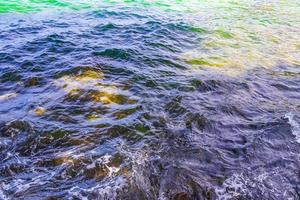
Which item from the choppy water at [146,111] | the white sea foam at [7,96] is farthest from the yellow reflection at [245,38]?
the white sea foam at [7,96]

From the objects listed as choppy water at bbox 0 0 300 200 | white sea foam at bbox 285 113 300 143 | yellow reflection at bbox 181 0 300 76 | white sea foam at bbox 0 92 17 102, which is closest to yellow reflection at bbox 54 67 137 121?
choppy water at bbox 0 0 300 200

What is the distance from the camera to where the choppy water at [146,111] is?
16.1 feet

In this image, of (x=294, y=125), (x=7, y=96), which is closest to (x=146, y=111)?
(x=294, y=125)

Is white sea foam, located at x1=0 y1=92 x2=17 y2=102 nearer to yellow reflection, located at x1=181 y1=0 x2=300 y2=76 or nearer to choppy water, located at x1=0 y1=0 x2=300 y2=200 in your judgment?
choppy water, located at x1=0 y1=0 x2=300 y2=200

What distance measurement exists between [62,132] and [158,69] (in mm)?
3724

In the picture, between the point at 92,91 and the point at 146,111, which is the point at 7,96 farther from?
the point at 146,111

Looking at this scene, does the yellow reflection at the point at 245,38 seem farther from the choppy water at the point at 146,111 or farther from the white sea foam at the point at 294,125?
the white sea foam at the point at 294,125

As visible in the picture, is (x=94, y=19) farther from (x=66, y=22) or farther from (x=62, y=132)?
(x=62, y=132)

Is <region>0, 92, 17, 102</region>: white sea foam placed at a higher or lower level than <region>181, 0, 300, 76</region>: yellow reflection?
higher

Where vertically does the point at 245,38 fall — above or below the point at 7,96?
below

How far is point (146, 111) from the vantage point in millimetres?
6703

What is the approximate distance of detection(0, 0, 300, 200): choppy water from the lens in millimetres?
4910

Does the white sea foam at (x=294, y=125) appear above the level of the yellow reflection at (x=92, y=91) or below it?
above

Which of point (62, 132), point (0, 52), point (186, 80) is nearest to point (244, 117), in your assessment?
point (186, 80)
